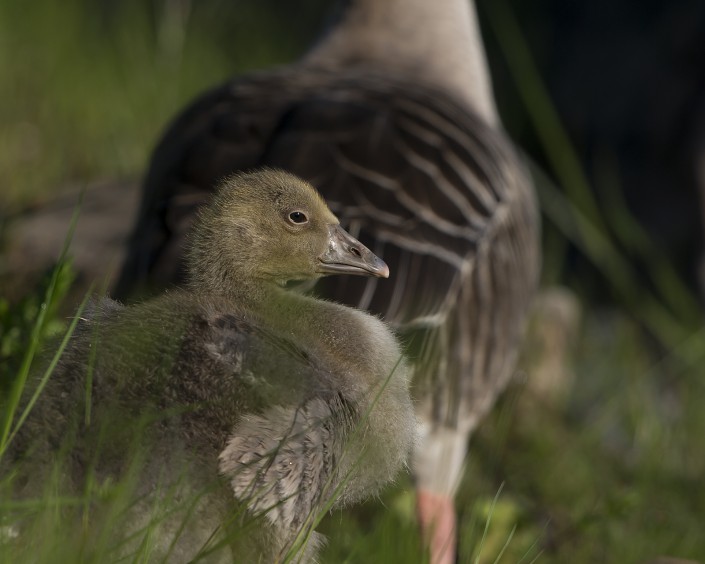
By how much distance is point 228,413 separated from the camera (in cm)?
253

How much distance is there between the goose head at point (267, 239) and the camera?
9.52 feet

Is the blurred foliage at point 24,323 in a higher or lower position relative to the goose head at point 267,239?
lower

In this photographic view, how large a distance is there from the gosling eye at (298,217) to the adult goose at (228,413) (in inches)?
8.4

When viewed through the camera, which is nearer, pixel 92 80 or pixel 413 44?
pixel 413 44

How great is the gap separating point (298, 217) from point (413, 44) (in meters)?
3.26

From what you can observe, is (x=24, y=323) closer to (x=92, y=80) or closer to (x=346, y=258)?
(x=346, y=258)

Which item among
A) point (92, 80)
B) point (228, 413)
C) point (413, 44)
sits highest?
point (228, 413)

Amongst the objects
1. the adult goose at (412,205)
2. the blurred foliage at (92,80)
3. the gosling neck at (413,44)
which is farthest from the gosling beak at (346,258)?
the blurred foliage at (92,80)

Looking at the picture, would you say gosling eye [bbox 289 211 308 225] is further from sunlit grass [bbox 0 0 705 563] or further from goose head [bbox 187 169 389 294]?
sunlit grass [bbox 0 0 705 563]

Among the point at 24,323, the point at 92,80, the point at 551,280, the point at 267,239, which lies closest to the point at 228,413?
the point at 267,239

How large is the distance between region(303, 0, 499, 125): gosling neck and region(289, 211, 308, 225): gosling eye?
2.90 m

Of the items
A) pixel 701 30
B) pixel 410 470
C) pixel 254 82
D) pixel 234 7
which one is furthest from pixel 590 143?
pixel 410 470

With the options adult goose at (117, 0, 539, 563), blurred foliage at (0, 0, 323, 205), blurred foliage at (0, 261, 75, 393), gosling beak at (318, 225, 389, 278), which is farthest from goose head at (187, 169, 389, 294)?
blurred foliage at (0, 0, 323, 205)

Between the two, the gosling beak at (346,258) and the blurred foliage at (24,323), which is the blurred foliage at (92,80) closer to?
the blurred foliage at (24,323)
